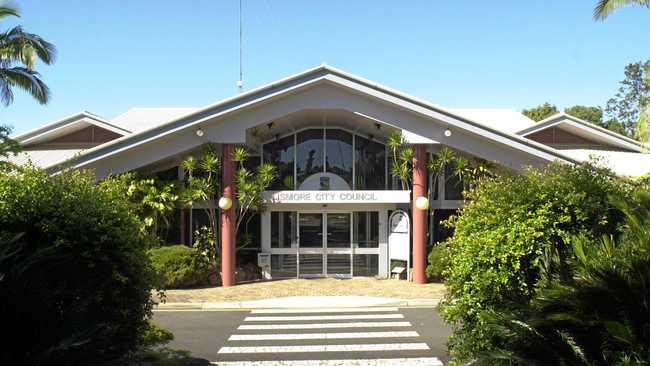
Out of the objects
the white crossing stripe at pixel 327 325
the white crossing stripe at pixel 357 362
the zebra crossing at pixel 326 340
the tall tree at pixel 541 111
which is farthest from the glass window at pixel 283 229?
the tall tree at pixel 541 111

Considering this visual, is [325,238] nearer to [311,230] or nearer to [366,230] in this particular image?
[311,230]

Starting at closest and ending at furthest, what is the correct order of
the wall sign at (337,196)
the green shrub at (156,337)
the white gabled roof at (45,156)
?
the green shrub at (156,337) < the wall sign at (337,196) < the white gabled roof at (45,156)

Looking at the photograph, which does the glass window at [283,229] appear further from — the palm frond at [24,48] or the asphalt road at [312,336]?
the palm frond at [24,48]

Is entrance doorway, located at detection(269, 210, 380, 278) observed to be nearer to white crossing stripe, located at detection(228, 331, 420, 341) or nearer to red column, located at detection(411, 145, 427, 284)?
red column, located at detection(411, 145, 427, 284)

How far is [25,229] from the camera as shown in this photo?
6.52m

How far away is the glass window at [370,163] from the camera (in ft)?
65.7

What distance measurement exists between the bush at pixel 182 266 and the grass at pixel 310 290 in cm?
42

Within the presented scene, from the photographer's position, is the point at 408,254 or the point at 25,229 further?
the point at 408,254

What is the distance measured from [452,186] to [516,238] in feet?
Answer: 42.2

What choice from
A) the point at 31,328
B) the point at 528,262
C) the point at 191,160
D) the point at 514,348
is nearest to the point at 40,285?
the point at 31,328

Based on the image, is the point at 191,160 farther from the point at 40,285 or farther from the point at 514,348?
the point at 514,348

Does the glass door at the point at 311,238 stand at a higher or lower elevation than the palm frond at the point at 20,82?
lower

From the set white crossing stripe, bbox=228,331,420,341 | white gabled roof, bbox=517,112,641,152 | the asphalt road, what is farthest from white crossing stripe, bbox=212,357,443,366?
white gabled roof, bbox=517,112,641,152

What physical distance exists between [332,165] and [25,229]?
14066 millimetres
